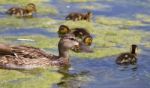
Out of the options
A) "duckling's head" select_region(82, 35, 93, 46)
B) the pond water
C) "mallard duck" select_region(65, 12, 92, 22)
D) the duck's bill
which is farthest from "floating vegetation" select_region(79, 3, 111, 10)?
the duck's bill

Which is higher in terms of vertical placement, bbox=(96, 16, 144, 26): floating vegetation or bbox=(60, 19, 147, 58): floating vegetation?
bbox=(96, 16, 144, 26): floating vegetation

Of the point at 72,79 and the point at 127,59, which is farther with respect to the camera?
the point at 127,59

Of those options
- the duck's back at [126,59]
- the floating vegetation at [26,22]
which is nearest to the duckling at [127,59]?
the duck's back at [126,59]

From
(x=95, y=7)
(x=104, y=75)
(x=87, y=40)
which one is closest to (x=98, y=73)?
(x=104, y=75)

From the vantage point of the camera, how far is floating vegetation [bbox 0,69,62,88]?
938cm

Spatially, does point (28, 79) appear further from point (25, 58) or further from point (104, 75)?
point (104, 75)

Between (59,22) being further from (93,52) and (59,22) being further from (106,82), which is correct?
(106,82)

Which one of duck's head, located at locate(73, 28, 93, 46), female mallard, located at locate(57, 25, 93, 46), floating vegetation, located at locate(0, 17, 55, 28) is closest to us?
duck's head, located at locate(73, 28, 93, 46)

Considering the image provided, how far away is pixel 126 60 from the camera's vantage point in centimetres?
1069

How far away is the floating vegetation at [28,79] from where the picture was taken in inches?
369

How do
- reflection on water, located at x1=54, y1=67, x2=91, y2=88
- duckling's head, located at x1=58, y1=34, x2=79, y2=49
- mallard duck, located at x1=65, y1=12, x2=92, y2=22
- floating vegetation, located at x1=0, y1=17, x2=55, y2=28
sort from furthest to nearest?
mallard duck, located at x1=65, y1=12, x2=92, y2=22 < floating vegetation, located at x1=0, y1=17, x2=55, y2=28 < duckling's head, located at x1=58, y1=34, x2=79, y2=49 < reflection on water, located at x1=54, y1=67, x2=91, y2=88

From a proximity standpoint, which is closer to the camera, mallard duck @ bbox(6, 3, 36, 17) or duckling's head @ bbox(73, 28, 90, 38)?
duckling's head @ bbox(73, 28, 90, 38)

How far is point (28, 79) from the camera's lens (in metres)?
9.73

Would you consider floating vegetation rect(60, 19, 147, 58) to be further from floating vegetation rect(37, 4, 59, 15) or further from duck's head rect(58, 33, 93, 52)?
floating vegetation rect(37, 4, 59, 15)
